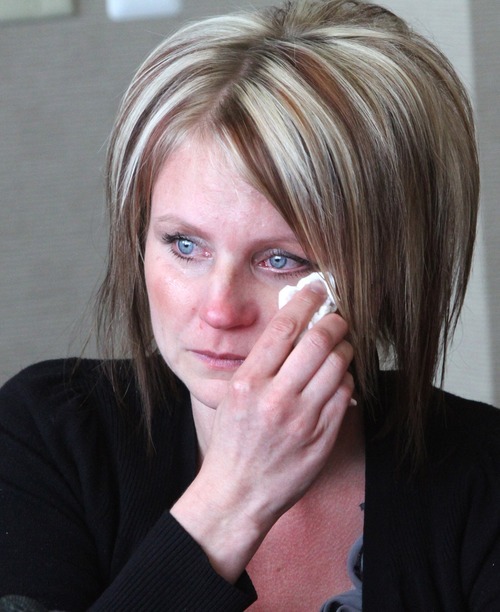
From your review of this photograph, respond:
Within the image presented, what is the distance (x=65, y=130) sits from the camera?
182cm

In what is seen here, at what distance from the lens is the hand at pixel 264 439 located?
38.0 inches

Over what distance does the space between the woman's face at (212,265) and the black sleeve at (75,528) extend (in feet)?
0.53

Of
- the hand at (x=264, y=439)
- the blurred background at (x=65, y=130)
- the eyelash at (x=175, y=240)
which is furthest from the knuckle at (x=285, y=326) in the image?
the blurred background at (x=65, y=130)

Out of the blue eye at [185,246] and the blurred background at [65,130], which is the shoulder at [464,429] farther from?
the blurred background at [65,130]

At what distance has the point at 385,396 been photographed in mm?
1205

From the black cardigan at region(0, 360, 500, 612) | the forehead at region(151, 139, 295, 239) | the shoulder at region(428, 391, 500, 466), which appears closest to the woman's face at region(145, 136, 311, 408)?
the forehead at region(151, 139, 295, 239)

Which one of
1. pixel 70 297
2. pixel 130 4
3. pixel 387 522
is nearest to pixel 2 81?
pixel 130 4

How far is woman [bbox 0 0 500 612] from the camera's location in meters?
0.98

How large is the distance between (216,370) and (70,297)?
90 cm

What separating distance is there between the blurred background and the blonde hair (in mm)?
661

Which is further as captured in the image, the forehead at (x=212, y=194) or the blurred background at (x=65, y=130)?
the blurred background at (x=65, y=130)

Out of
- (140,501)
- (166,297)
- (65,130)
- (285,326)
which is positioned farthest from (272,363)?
(65,130)

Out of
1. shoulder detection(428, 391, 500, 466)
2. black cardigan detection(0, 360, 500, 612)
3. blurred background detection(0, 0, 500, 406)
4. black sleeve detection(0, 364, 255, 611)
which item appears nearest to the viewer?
black sleeve detection(0, 364, 255, 611)

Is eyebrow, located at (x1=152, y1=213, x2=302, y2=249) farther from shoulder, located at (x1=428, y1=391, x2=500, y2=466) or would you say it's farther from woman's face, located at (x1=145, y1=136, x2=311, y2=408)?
shoulder, located at (x1=428, y1=391, x2=500, y2=466)
